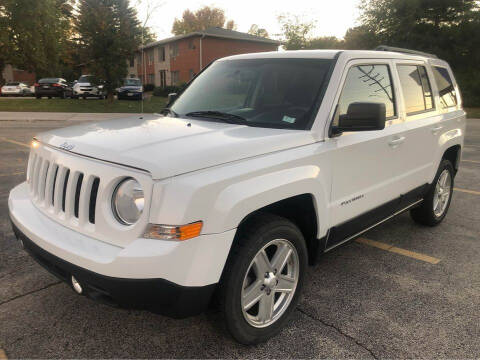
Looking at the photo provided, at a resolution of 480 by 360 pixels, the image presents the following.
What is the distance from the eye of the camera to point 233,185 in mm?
2287

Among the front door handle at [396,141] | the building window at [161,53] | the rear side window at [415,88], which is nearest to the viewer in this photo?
the front door handle at [396,141]

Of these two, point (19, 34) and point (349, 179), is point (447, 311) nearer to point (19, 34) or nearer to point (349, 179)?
point (349, 179)

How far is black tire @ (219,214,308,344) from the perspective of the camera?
2350 millimetres

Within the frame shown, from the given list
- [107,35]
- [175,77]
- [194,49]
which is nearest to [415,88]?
[107,35]

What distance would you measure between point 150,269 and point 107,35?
2307 centimetres

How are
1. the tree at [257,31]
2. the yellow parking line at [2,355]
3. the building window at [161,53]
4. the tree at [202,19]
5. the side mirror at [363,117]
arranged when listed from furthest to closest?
1. the tree at [257,31]
2. the tree at [202,19]
3. the building window at [161,53]
4. the side mirror at [363,117]
5. the yellow parking line at [2,355]

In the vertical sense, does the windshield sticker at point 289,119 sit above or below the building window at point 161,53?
below

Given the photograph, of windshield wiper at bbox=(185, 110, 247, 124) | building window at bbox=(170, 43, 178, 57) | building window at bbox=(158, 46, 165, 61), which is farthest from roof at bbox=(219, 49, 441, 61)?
building window at bbox=(158, 46, 165, 61)

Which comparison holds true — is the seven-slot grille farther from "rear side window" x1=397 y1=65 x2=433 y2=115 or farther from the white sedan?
the white sedan

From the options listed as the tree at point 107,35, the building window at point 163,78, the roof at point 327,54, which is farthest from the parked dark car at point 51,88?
the roof at point 327,54

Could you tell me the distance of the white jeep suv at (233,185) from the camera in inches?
84.4

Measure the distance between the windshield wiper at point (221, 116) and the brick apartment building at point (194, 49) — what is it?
116ft

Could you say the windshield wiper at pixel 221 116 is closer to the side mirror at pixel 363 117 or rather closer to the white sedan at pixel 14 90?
the side mirror at pixel 363 117

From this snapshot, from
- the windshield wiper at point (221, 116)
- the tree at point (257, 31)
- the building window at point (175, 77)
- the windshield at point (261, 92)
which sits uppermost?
the tree at point (257, 31)
